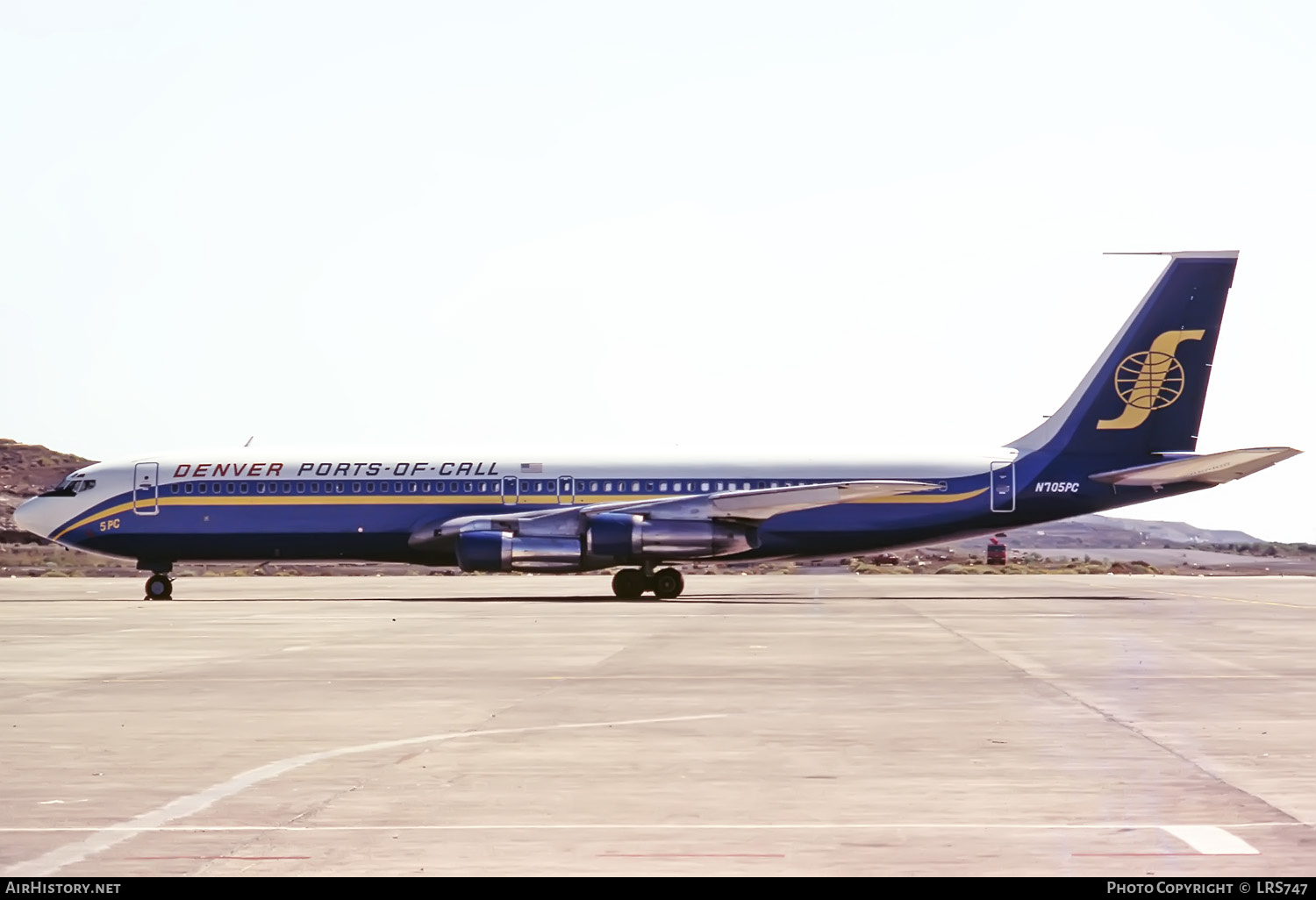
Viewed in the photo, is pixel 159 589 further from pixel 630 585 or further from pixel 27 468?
pixel 27 468

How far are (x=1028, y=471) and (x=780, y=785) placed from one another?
1444 inches

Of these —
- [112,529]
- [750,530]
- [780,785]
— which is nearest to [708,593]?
[750,530]

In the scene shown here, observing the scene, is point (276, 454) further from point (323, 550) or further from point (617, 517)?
point (617, 517)

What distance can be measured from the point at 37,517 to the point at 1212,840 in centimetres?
4343

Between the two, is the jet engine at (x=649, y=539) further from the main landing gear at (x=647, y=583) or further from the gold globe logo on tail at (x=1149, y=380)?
the gold globe logo on tail at (x=1149, y=380)

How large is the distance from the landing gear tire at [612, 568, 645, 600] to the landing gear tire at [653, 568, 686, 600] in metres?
0.37

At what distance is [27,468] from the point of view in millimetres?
184125

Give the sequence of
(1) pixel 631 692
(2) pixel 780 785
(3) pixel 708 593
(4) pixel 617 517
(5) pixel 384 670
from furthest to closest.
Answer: (3) pixel 708 593 → (4) pixel 617 517 → (5) pixel 384 670 → (1) pixel 631 692 → (2) pixel 780 785

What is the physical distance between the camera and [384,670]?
2062cm

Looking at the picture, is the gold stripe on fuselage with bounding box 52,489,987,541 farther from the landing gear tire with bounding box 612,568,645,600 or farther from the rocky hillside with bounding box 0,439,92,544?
the rocky hillside with bounding box 0,439,92,544

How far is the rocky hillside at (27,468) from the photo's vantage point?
556 feet

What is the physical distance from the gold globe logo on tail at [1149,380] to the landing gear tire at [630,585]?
13.1 metres

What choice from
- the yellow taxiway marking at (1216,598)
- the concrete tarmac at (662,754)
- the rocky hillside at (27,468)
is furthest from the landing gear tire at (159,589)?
the rocky hillside at (27,468)

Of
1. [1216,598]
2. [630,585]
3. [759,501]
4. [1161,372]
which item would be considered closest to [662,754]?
[759,501]
